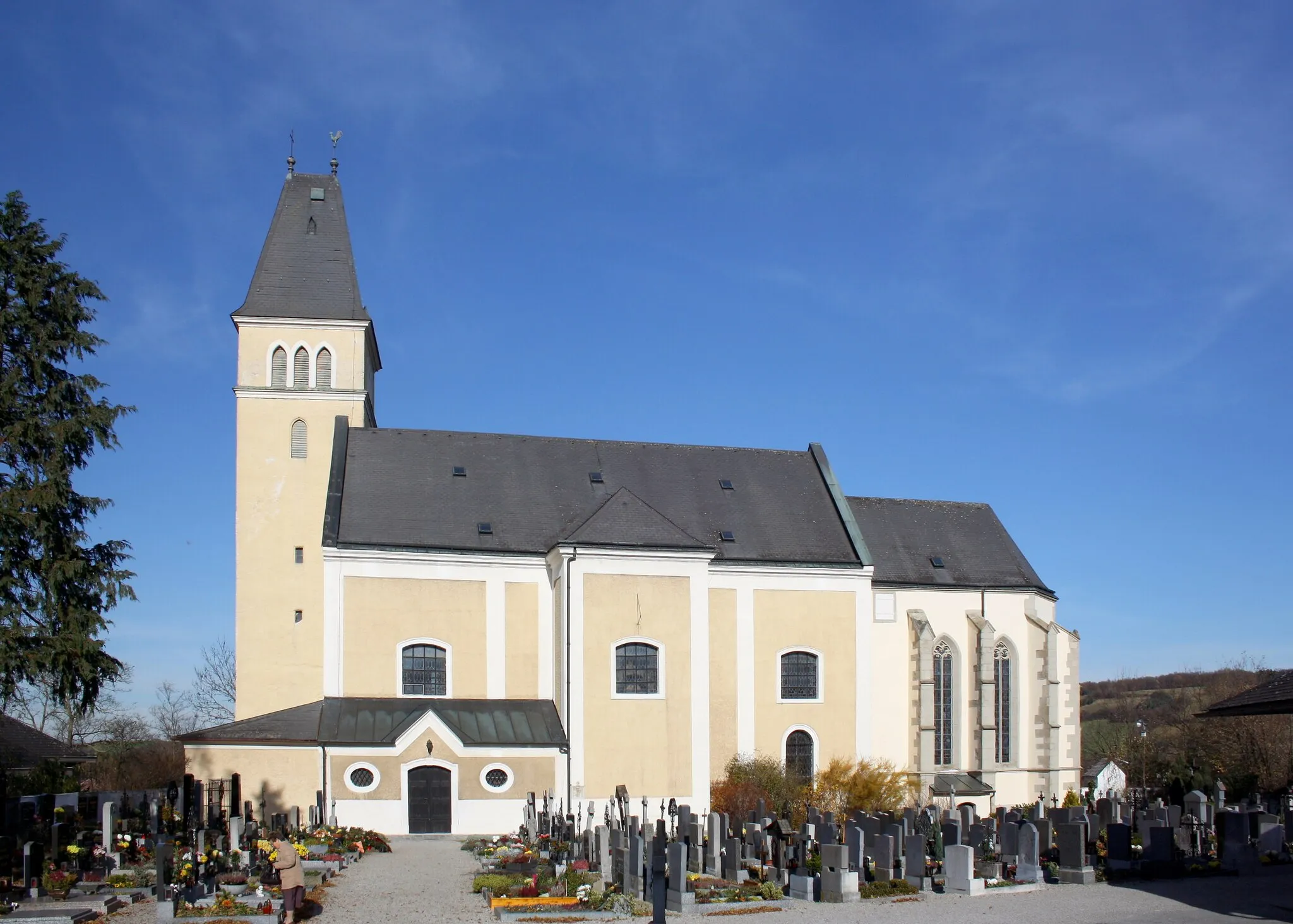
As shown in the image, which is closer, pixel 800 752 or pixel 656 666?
pixel 656 666

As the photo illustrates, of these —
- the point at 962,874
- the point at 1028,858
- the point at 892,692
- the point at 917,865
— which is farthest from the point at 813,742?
the point at 962,874

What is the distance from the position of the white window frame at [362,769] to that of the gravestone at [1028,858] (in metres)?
15.1

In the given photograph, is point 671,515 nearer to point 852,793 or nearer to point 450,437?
point 450,437

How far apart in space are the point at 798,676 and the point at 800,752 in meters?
2.04

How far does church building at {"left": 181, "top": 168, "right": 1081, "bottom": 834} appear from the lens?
30.2 metres

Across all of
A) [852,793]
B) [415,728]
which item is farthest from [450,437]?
[852,793]

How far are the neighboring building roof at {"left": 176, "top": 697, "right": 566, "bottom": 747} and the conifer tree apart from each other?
491cm

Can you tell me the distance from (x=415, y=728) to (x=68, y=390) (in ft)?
35.4

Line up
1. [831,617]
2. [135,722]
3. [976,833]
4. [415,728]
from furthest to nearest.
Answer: [135,722] → [831,617] → [415,728] → [976,833]

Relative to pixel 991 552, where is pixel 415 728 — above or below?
below

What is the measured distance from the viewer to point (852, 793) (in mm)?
31844

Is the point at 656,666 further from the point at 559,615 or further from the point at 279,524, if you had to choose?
the point at 279,524

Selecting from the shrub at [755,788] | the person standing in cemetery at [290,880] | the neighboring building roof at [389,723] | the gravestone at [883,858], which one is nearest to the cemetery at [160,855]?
the person standing in cemetery at [290,880]

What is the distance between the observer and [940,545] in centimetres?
3828
